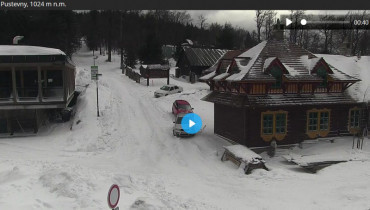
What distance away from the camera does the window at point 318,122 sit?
875 inches

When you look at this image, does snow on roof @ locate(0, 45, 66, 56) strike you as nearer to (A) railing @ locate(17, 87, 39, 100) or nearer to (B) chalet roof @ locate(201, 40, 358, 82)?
(A) railing @ locate(17, 87, 39, 100)

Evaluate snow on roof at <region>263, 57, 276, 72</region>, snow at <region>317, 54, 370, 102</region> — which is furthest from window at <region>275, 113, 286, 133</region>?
snow at <region>317, 54, 370, 102</region>

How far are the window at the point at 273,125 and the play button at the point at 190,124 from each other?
5.89m

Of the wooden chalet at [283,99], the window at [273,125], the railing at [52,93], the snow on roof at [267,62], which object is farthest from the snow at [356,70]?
the railing at [52,93]

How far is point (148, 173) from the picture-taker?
54.9 feet

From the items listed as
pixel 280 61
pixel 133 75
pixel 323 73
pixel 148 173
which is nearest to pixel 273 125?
pixel 280 61

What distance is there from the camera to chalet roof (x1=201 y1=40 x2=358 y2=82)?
20891mm

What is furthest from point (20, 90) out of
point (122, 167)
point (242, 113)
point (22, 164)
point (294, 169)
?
point (294, 169)

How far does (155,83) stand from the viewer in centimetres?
4616

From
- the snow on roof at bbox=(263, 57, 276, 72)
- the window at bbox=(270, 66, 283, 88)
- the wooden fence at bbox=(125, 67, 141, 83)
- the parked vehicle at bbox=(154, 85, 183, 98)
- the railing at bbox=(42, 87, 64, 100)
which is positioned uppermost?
the snow on roof at bbox=(263, 57, 276, 72)

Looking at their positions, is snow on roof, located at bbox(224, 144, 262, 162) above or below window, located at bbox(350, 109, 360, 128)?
below

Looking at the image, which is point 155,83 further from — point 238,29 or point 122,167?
point 238,29

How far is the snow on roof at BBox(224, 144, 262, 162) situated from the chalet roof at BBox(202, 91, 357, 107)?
284 centimetres

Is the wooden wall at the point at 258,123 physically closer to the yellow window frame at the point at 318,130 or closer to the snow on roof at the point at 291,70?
the yellow window frame at the point at 318,130
